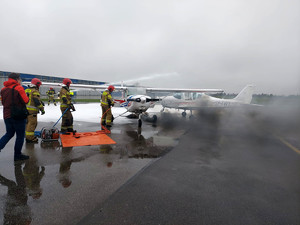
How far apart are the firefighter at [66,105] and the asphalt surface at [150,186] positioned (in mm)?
1519

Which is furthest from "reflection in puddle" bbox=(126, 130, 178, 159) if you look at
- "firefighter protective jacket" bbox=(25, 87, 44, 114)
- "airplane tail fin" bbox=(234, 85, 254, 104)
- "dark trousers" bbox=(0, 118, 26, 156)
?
"airplane tail fin" bbox=(234, 85, 254, 104)

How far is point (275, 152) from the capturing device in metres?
4.93

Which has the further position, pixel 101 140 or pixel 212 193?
pixel 101 140

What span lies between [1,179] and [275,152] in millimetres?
6658

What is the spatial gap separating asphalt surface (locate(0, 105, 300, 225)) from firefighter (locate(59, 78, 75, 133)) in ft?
4.98

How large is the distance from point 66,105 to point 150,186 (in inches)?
196

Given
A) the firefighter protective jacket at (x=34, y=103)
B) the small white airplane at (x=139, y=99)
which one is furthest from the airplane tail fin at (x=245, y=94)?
the firefighter protective jacket at (x=34, y=103)

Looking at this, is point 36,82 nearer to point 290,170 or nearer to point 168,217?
point 168,217

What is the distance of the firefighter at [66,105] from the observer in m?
6.20

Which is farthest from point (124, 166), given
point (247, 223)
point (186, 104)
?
point (186, 104)

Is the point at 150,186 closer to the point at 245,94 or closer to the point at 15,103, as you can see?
the point at 15,103

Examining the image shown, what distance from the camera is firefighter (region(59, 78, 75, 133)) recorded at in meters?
6.20

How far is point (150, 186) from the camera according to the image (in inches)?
111

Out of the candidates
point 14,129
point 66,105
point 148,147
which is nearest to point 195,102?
point 148,147
